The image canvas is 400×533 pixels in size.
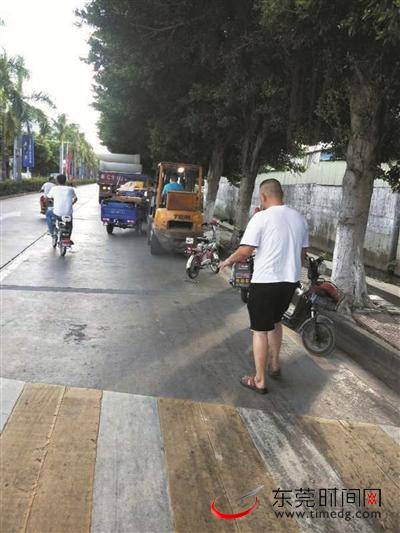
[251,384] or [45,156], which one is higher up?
[45,156]

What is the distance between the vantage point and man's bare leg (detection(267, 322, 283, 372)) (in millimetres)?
4945

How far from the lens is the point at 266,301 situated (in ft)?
14.8

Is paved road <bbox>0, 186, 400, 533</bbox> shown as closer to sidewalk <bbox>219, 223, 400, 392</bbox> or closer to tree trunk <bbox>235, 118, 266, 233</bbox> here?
sidewalk <bbox>219, 223, 400, 392</bbox>

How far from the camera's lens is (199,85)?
1349 centimetres

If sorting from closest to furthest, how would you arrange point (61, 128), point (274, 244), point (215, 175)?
point (274, 244) < point (215, 175) < point (61, 128)

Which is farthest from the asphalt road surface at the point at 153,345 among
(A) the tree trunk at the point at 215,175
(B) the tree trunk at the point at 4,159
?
(B) the tree trunk at the point at 4,159

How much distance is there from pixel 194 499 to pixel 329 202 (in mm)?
15137

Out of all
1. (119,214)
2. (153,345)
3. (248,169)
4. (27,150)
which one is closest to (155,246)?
(248,169)

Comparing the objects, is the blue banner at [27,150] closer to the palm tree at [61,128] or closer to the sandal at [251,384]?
the palm tree at [61,128]

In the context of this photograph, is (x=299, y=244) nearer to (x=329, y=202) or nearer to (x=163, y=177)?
(x=163, y=177)

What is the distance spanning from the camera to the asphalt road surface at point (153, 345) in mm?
4668

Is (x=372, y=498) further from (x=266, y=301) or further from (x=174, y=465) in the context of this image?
(x=266, y=301)

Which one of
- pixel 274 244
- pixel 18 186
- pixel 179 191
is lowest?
pixel 18 186

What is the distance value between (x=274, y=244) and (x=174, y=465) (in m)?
2.06
